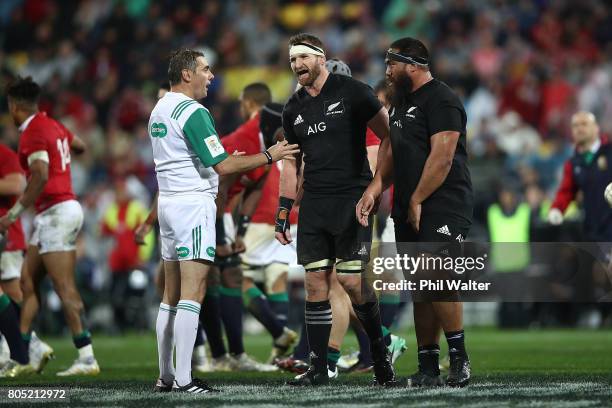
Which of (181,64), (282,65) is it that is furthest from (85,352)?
(282,65)

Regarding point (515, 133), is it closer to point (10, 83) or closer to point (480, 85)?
point (480, 85)

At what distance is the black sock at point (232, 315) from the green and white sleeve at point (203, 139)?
313 cm

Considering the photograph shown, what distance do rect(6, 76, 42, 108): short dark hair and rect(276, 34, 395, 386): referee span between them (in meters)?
3.10

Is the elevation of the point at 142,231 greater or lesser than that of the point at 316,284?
greater

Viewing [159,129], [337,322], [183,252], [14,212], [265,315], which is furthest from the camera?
[265,315]

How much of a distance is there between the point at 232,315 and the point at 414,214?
11.1 feet

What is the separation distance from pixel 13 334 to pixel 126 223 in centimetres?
854

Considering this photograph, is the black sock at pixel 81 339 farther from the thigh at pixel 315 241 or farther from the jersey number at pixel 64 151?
the thigh at pixel 315 241

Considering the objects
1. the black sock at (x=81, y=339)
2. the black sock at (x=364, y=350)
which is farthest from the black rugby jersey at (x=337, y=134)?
the black sock at (x=81, y=339)

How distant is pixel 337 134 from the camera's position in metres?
7.91

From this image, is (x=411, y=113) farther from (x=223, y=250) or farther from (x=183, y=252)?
(x=223, y=250)

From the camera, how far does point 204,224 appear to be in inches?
300

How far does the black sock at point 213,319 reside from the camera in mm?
10055

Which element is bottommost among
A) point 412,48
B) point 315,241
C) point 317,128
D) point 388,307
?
point 388,307
